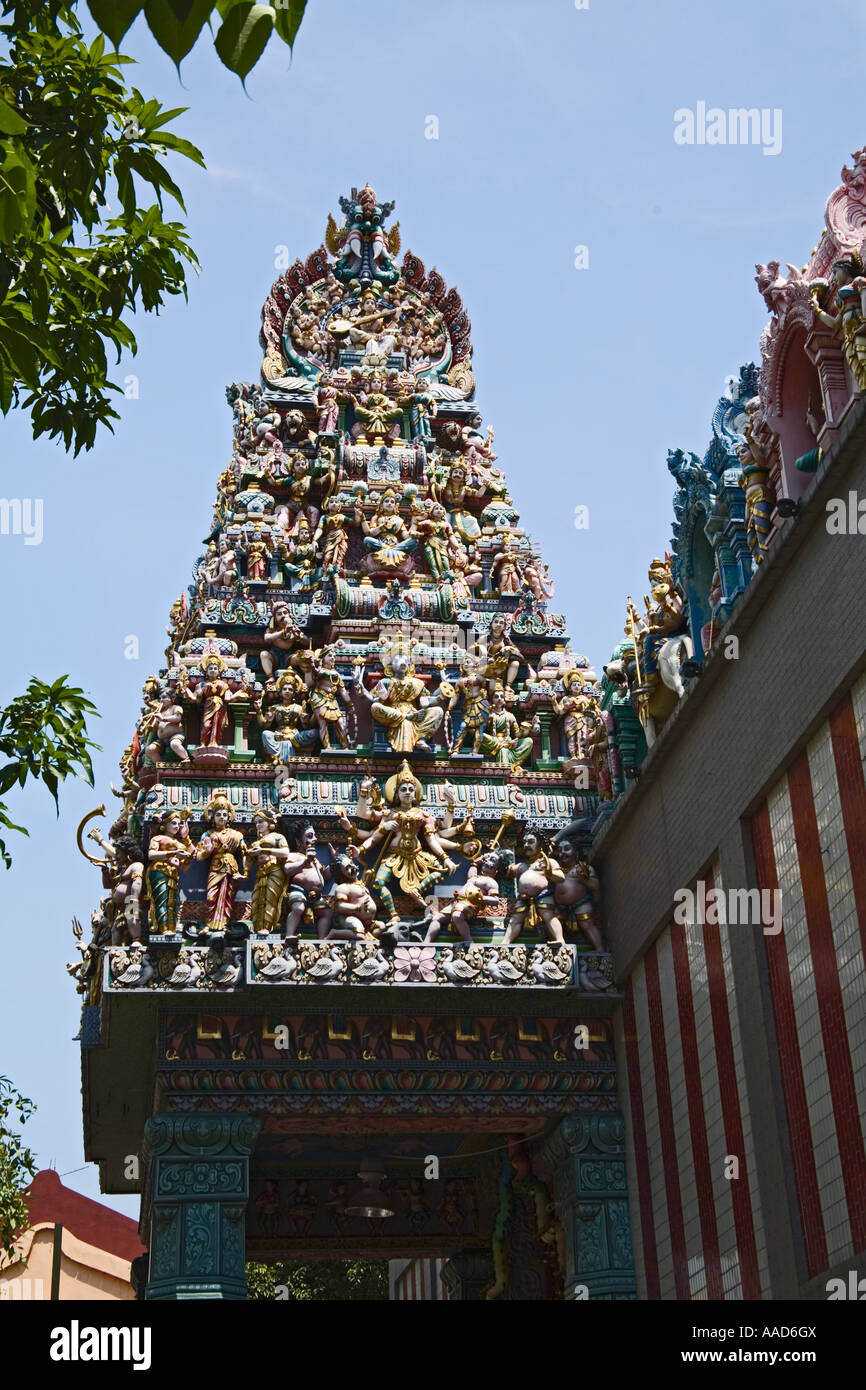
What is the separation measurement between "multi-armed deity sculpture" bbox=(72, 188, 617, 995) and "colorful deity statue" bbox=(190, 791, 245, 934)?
4 cm

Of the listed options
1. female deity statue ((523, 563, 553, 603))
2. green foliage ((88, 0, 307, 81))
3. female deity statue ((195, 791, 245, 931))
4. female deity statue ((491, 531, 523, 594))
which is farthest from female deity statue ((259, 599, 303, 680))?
green foliage ((88, 0, 307, 81))

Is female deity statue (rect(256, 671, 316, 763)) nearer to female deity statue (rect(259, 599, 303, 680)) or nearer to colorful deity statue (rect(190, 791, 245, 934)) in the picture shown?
female deity statue (rect(259, 599, 303, 680))

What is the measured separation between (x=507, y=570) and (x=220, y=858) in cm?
769

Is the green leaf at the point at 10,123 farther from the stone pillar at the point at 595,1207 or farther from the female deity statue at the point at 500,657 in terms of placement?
the female deity statue at the point at 500,657

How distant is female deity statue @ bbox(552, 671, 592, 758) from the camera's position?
2563 cm

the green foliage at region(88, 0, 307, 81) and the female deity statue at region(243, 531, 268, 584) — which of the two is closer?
the green foliage at region(88, 0, 307, 81)

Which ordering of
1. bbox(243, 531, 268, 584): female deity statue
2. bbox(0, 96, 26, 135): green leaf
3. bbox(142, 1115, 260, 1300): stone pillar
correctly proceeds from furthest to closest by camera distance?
bbox(243, 531, 268, 584): female deity statue → bbox(142, 1115, 260, 1300): stone pillar → bbox(0, 96, 26, 135): green leaf

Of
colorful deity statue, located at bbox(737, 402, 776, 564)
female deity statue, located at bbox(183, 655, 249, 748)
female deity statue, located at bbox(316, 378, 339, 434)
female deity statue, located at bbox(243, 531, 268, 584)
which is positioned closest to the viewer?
colorful deity statue, located at bbox(737, 402, 776, 564)

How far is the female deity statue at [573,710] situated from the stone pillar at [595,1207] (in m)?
5.74

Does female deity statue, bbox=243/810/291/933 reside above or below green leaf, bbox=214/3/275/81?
above

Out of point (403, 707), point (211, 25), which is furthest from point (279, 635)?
point (211, 25)

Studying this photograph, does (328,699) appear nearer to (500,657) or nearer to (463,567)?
(500,657)

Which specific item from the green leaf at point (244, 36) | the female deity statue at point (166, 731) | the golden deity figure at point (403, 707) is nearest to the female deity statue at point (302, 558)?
the golden deity figure at point (403, 707)
